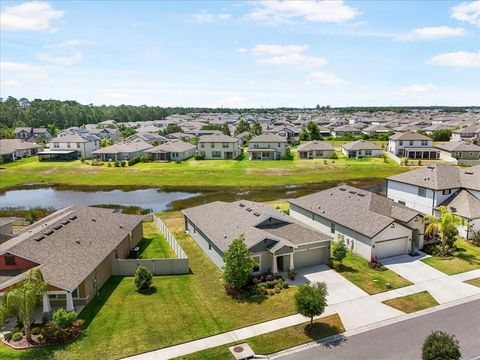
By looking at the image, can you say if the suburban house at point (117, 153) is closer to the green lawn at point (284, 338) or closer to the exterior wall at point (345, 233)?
the exterior wall at point (345, 233)

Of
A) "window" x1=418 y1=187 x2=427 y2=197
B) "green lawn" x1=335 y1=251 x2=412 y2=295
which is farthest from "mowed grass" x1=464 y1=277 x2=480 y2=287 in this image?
"window" x1=418 y1=187 x2=427 y2=197

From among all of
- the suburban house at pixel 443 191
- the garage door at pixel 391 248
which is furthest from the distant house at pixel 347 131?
the garage door at pixel 391 248

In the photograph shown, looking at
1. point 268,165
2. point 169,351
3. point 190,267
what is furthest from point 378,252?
point 268,165

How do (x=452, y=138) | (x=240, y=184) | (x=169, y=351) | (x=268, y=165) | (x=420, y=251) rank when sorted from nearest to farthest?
(x=169, y=351) → (x=420, y=251) → (x=240, y=184) → (x=268, y=165) → (x=452, y=138)

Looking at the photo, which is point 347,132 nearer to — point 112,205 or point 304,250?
point 112,205

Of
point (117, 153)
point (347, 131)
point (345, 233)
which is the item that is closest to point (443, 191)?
point (345, 233)

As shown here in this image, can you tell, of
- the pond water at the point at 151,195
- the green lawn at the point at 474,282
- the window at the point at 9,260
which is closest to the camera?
the window at the point at 9,260

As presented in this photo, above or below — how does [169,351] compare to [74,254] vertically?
below
